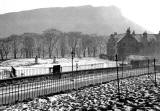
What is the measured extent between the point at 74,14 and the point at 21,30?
2890 inches

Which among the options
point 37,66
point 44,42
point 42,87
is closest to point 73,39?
point 44,42

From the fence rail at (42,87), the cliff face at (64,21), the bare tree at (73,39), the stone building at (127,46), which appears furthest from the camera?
the cliff face at (64,21)

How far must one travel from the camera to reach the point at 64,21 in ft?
574

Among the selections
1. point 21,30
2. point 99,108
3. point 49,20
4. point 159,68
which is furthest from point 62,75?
point 49,20

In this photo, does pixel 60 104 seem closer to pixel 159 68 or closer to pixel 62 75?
pixel 62 75

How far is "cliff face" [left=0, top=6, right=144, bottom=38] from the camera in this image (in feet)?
481

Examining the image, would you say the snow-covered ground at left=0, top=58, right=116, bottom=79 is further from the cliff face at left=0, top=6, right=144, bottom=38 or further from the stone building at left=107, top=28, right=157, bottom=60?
the cliff face at left=0, top=6, right=144, bottom=38

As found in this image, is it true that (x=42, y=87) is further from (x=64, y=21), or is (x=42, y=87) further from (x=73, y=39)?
(x=64, y=21)

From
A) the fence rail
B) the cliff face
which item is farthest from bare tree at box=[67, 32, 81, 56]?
the cliff face

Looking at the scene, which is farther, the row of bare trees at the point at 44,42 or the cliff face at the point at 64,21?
the cliff face at the point at 64,21

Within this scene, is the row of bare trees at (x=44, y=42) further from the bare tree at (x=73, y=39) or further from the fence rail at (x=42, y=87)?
the fence rail at (x=42, y=87)

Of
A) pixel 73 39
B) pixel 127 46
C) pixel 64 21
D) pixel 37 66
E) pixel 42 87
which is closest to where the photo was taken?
pixel 42 87

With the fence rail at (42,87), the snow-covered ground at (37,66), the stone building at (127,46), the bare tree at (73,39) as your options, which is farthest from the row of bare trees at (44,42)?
the fence rail at (42,87)

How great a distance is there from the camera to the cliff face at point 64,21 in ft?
481
